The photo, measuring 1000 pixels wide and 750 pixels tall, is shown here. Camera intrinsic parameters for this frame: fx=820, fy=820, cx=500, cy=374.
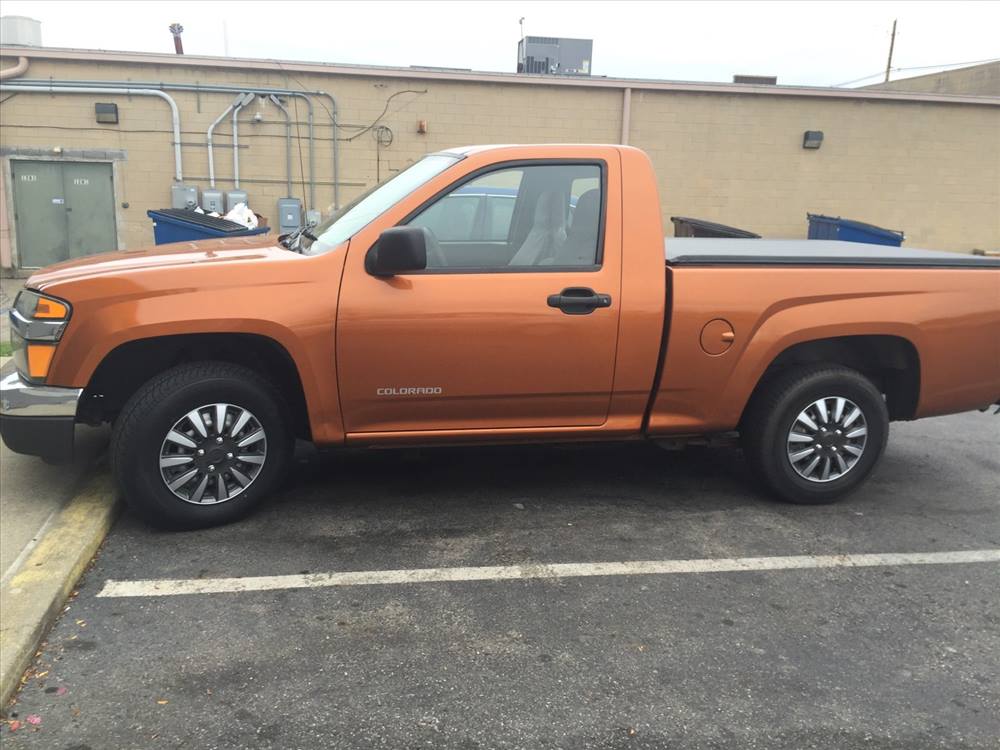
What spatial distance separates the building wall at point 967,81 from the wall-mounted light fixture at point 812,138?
11.9 meters

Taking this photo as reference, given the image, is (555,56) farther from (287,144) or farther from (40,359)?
(40,359)

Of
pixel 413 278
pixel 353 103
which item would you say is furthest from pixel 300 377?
pixel 353 103

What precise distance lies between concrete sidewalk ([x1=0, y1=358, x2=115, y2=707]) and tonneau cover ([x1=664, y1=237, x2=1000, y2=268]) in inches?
125

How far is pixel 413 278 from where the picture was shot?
13.0 feet

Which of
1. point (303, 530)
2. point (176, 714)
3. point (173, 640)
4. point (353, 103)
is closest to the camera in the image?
point (176, 714)

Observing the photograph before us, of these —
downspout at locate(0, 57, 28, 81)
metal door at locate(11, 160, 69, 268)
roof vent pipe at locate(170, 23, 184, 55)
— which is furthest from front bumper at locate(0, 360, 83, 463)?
roof vent pipe at locate(170, 23, 184, 55)

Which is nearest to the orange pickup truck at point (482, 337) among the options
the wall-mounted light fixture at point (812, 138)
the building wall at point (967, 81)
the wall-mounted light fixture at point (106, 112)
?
the wall-mounted light fixture at point (106, 112)

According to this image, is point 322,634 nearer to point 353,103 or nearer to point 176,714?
point 176,714

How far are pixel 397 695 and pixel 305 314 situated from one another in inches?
A: 71.9

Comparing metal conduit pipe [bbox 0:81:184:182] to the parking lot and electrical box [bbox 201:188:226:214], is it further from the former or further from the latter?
the parking lot

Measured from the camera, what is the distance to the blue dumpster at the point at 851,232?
39.0 feet

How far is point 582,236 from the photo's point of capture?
421cm

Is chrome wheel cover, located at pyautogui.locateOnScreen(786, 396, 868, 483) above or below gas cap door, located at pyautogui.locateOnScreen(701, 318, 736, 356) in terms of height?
below

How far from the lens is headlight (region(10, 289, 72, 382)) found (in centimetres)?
374
